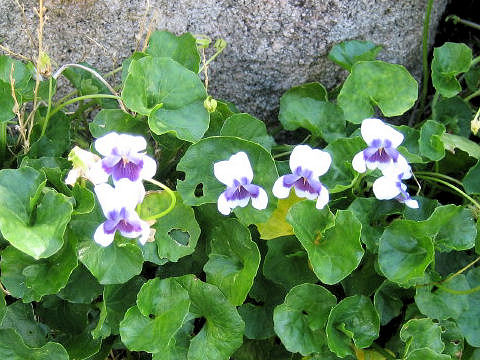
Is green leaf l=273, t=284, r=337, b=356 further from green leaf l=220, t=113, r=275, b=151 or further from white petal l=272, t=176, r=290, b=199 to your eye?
green leaf l=220, t=113, r=275, b=151

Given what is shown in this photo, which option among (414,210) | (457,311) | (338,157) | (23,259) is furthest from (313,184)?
(23,259)

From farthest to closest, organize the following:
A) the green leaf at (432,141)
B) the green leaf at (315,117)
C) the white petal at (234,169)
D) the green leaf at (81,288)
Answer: the green leaf at (315,117) → the green leaf at (432,141) → the green leaf at (81,288) → the white petal at (234,169)

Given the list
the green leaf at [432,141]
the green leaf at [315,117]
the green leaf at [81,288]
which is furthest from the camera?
the green leaf at [315,117]

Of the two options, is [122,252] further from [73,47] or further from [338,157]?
[73,47]

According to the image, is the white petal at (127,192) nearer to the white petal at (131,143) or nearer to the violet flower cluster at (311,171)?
the white petal at (131,143)

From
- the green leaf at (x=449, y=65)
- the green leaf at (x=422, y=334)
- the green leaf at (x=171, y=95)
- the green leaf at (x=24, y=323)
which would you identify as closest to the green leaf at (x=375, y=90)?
the green leaf at (x=449, y=65)
